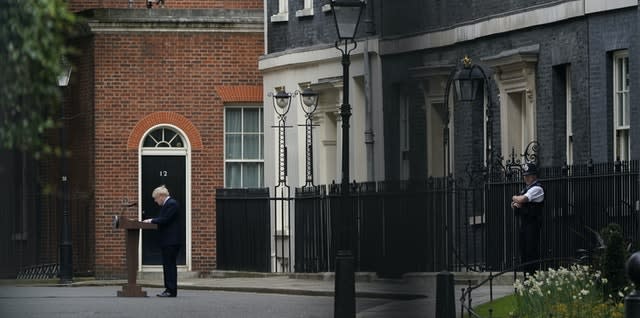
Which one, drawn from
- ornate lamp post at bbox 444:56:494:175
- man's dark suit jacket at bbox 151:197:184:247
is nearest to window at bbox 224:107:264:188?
man's dark suit jacket at bbox 151:197:184:247

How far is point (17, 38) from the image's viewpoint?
101cm

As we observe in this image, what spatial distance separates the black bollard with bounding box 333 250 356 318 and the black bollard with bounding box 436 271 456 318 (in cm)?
7

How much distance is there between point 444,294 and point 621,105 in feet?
32.1

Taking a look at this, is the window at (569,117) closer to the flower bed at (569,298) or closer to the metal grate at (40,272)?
the flower bed at (569,298)

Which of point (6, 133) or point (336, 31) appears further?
point (336, 31)

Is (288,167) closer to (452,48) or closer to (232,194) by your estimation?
(452,48)

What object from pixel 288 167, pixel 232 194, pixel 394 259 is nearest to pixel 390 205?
pixel 394 259

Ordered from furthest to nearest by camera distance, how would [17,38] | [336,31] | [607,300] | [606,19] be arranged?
[606,19] < [607,300] < [336,31] < [17,38]

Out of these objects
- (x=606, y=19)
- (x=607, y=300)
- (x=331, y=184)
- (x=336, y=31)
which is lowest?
(x=607, y=300)

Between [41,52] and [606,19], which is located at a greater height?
[606,19]

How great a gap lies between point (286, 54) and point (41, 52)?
1.95 feet

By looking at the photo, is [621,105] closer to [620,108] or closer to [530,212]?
[620,108]

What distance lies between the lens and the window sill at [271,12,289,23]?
1518mm

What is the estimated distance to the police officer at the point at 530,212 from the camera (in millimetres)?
8477
